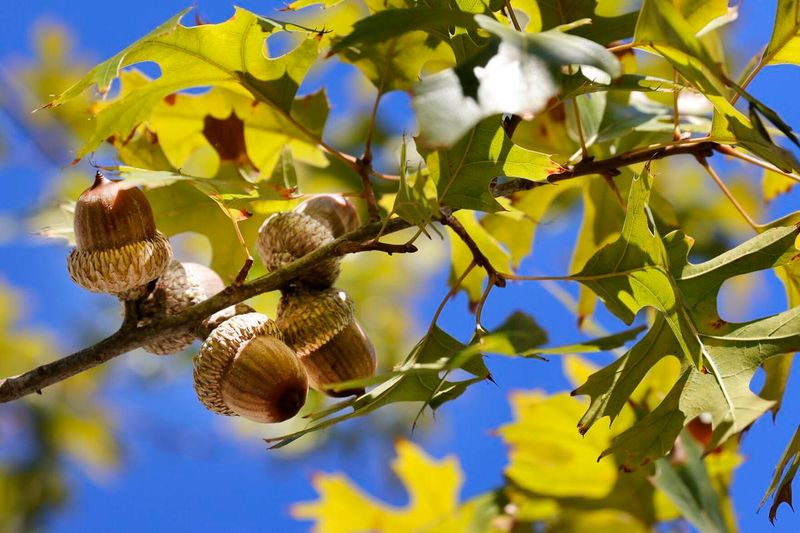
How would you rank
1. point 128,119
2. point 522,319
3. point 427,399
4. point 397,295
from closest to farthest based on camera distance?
point 427,399 → point 128,119 → point 522,319 → point 397,295

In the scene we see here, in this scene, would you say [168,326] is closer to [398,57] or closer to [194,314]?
[194,314]

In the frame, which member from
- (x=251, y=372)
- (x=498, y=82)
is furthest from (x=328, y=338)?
(x=498, y=82)

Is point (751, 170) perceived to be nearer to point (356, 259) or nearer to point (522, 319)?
point (356, 259)

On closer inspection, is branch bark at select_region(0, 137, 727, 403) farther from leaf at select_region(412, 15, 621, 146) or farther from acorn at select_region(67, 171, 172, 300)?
leaf at select_region(412, 15, 621, 146)

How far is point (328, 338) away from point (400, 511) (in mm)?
1117

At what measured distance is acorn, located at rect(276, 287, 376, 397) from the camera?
1134 millimetres

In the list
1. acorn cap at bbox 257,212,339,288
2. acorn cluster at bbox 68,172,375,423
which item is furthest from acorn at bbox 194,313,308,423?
acorn cap at bbox 257,212,339,288

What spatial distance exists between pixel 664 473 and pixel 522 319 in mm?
471

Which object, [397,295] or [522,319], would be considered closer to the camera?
[522,319]

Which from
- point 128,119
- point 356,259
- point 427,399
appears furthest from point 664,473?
point 356,259

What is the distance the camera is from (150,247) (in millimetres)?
1101

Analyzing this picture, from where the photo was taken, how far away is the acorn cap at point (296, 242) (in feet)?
3.88

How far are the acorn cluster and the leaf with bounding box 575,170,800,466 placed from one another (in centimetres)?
33

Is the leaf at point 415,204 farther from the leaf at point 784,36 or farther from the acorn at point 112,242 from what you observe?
the leaf at point 784,36
